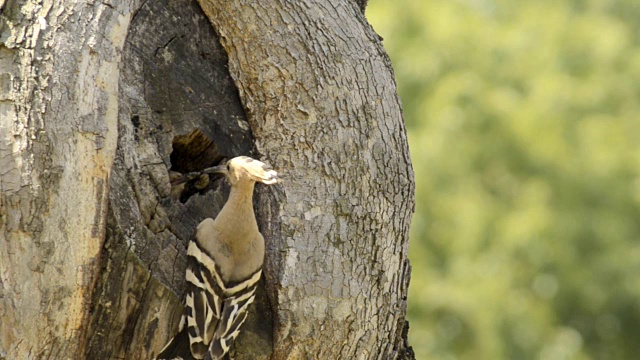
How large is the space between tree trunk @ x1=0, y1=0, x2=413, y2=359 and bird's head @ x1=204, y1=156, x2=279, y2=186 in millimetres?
149

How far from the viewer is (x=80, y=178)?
3.47 meters

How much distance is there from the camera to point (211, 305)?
3.79 meters

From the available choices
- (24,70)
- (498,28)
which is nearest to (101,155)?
(24,70)

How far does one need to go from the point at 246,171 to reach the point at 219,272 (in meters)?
0.49

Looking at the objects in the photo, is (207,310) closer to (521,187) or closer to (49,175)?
(49,175)

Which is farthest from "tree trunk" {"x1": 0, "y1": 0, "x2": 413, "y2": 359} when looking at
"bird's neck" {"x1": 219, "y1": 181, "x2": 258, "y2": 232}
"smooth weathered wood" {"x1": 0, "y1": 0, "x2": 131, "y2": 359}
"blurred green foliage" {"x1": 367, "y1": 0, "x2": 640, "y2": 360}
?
"blurred green foliage" {"x1": 367, "y1": 0, "x2": 640, "y2": 360}

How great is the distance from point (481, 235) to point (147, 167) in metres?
6.84

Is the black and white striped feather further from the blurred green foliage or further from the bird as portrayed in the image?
the blurred green foliage

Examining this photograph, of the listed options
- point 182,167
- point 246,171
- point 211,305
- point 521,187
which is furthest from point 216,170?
point 521,187

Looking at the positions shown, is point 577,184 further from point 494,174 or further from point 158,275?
point 158,275

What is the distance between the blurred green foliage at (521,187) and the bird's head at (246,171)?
599 centimetres

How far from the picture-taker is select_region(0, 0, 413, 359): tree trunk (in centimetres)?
342

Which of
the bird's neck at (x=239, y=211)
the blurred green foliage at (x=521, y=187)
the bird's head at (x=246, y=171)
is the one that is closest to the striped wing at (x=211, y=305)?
the bird's neck at (x=239, y=211)

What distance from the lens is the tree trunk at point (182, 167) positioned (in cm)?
342
